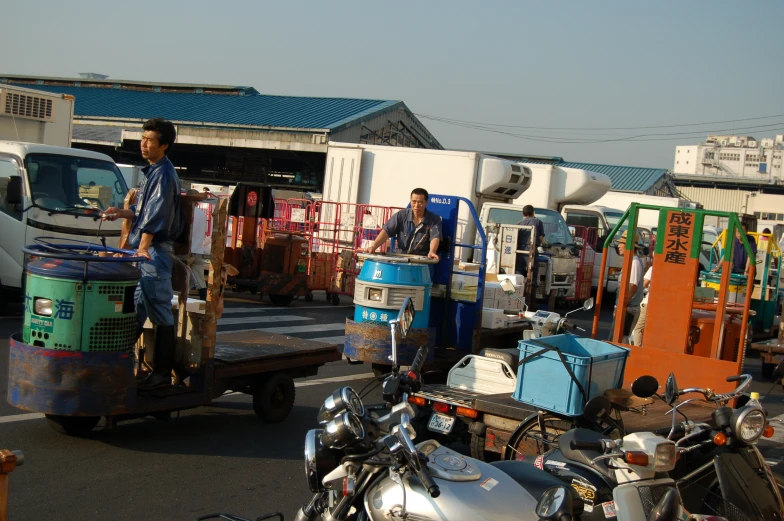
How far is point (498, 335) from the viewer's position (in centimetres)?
1035

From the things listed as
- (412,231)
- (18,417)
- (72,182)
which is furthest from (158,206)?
(72,182)

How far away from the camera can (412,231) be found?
32.1ft

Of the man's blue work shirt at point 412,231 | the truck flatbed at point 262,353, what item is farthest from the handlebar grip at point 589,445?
the man's blue work shirt at point 412,231

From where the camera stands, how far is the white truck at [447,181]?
1944 cm

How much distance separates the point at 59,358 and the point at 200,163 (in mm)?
34796

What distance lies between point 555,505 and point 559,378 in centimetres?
297

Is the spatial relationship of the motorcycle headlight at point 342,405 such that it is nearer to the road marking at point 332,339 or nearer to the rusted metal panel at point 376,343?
the rusted metal panel at point 376,343

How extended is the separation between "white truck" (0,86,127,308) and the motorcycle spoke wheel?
744cm

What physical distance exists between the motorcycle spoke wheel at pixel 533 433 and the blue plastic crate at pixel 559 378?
0.43 ft

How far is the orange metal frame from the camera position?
8.95 meters

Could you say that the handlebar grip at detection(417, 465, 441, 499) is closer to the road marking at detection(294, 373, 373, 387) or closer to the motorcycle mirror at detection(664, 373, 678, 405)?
the motorcycle mirror at detection(664, 373, 678, 405)

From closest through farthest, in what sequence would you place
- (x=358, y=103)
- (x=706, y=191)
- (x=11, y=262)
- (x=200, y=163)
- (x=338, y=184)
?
(x=11, y=262) → (x=338, y=184) → (x=358, y=103) → (x=200, y=163) → (x=706, y=191)

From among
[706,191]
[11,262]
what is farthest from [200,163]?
[706,191]

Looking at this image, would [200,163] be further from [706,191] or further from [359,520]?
[706,191]
